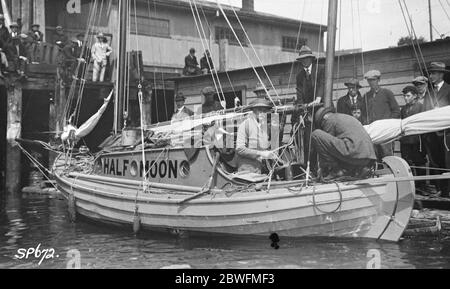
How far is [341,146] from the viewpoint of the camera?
7.63 metres

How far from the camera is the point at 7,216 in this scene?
11922 mm

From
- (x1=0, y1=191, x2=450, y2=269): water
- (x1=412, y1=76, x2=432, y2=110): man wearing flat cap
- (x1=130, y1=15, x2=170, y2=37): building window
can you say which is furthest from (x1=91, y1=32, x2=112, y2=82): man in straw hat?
(x1=412, y1=76, x2=432, y2=110): man wearing flat cap

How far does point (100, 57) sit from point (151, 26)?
413 cm

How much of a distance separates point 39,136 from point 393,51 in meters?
12.7

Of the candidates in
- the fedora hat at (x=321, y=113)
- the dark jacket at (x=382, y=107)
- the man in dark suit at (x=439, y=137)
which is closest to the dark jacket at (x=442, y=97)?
the man in dark suit at (x=439, y=137)

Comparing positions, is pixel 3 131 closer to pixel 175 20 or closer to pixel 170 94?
pixel 170 94

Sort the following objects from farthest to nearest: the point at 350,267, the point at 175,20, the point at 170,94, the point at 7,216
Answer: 1. the point at 175,20
2. the point at 170,94
3. the point at 7,216
4. the point at 350,267

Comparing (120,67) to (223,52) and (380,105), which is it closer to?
(380,105)

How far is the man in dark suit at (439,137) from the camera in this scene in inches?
371

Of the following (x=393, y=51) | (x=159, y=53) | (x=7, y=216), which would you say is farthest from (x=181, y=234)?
(x=159, y=53)

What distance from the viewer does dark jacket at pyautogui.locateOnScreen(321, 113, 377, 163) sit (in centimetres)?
763

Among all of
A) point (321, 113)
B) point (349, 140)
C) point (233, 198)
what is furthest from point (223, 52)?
point (349, 140)

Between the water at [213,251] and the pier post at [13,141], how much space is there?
264 inches

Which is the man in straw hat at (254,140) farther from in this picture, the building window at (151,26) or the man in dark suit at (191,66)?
the building window at (151,26)
